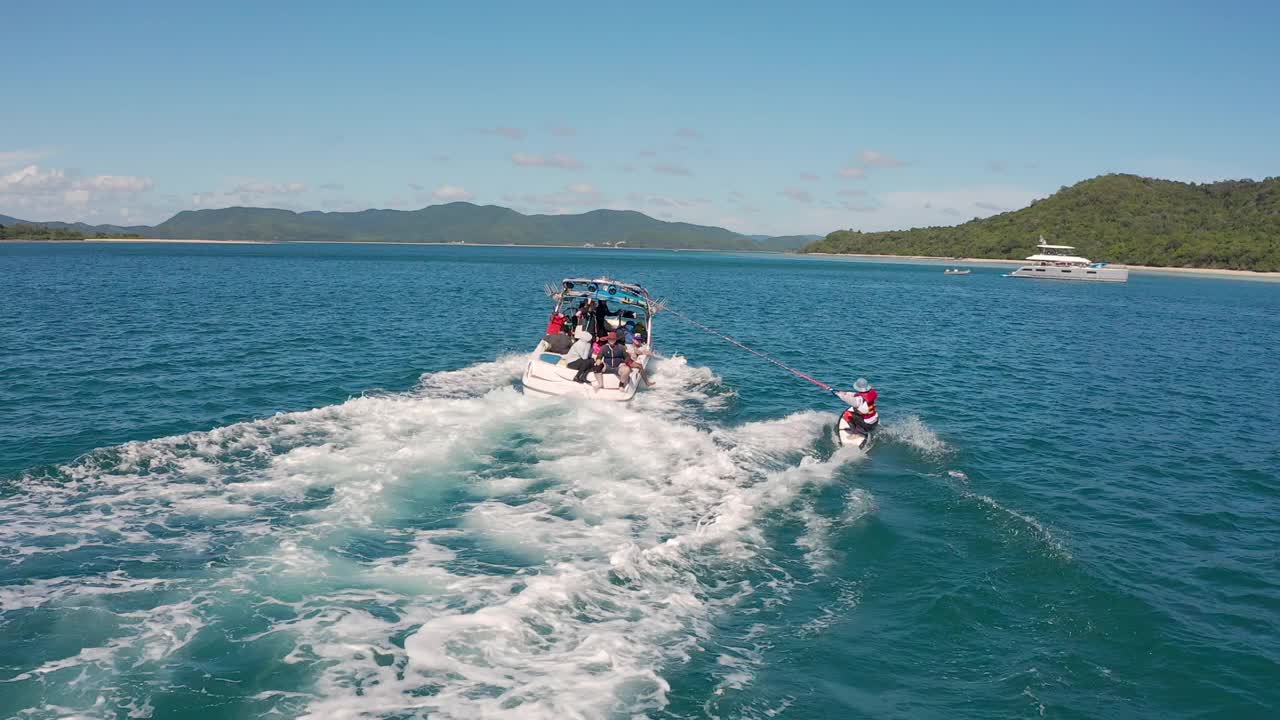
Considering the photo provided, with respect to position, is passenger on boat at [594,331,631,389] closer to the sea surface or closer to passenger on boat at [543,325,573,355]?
the sea surface

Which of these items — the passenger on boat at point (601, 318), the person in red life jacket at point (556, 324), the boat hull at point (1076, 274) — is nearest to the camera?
the person in red life jacket at point (556, 324)

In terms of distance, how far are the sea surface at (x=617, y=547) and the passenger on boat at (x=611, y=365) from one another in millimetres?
1006

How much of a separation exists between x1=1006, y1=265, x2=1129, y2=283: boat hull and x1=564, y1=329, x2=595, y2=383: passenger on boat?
119m

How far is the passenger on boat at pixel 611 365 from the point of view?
22109 millimetres

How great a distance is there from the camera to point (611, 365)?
22.2 meters

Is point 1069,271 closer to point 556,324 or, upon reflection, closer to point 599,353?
point 556,324

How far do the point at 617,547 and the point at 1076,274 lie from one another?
127732 mm

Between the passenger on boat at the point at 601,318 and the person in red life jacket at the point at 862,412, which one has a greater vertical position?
the passenger on boat at the point at 601,318

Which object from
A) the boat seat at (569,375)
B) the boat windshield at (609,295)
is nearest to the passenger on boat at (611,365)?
the boat seat at (569,375)

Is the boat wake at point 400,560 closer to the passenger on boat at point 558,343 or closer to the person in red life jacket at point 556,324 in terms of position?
A: the passenger on boat at point 558,343

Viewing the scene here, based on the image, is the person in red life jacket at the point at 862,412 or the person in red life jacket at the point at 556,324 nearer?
the person in red life jacket at the point at 862,412

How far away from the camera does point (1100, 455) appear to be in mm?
19797

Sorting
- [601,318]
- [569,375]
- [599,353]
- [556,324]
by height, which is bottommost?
[569,375]

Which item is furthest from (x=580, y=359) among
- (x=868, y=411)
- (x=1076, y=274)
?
(x=1076, y=274)
